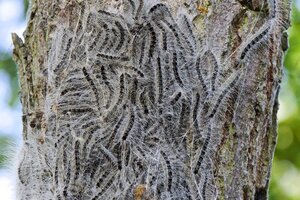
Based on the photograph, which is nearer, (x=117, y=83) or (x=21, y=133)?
(x=117, y=83)

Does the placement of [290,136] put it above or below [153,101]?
above

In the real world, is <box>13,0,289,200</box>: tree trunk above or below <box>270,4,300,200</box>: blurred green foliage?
below

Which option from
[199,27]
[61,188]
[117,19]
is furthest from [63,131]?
[199,27]

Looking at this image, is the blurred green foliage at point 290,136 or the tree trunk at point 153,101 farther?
the blurred green foliage at point 290,136

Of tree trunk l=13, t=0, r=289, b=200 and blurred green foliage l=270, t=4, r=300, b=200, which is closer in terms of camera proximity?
tree trunk l=13, t=0, r=289, b=200

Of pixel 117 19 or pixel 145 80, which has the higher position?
pixel 117 19

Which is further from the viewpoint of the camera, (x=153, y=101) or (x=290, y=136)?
(x=290, y=136)

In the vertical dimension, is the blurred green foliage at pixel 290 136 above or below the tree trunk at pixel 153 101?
above

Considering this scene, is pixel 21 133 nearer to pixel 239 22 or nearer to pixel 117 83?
pixel 117 83
